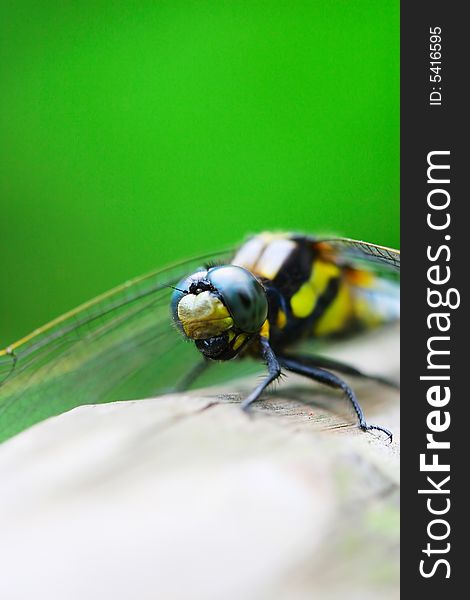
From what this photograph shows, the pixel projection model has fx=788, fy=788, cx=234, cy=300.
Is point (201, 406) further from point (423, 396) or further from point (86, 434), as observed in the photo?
point (423, 396)

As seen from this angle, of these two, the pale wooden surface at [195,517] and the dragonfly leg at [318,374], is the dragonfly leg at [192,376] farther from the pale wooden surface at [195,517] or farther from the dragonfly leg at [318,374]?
the pale wooden surface at [195,517]

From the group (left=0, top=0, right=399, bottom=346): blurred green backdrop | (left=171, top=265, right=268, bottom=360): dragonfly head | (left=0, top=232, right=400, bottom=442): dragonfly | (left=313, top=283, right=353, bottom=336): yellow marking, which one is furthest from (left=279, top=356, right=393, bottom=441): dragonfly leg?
(left=0, top=0, right=399, bottom=346): blurred green backdrop

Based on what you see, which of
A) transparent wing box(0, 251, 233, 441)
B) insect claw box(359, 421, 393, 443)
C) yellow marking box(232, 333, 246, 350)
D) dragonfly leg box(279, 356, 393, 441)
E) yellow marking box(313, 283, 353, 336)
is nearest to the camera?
insect claw box(359, 421, 393, 443)

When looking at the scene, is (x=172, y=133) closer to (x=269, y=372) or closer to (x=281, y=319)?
(x=281, y=319)

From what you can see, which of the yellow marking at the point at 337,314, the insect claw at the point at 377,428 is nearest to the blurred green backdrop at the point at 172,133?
the yellow marking at the point at 337,314

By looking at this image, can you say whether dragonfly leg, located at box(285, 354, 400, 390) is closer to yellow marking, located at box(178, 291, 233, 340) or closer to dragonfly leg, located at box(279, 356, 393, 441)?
dragonfly leg, located at box(279, 356, 393, 441)

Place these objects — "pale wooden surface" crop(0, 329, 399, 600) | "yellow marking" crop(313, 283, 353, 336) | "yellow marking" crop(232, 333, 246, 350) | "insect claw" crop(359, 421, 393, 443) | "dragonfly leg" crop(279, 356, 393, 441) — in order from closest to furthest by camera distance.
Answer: "pale wooden surface" crop(0, 329, 399, 600), "insect claw" crop(359, 421, 393, 443), "dragonfly leg" crop(279, 356, 393, 441), "yellow marking" crop(232, 333, 246, 350), "yellow marking" crop(313, 283, 353, 336)

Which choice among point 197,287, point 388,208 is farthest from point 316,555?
point 388,208
